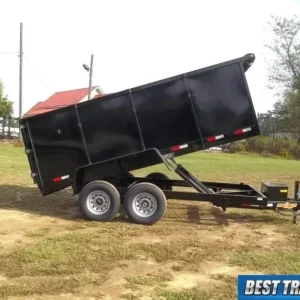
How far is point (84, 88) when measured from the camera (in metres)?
58.7

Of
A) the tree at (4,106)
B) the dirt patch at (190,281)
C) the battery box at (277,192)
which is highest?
the tree at (4,106)

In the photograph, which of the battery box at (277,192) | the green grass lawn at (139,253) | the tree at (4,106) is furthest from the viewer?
the tree at (4,106)

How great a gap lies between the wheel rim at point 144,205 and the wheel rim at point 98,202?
526 millimetres

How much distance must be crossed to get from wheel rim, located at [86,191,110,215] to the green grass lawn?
11.0 inches

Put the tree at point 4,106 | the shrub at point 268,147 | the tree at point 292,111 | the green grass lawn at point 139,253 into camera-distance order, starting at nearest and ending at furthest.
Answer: the green grass lawn at point 139,253 < the shrub at point 268,147 < the tree at point 292,111 < the tree at point 4,106

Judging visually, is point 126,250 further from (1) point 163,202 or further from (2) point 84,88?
(2) point 84,88

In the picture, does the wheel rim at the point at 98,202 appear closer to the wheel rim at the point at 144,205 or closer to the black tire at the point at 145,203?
the black tire at the point at 145,203

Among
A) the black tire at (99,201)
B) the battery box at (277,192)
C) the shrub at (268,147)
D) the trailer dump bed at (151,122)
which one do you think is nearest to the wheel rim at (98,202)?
the black tire at (99,201)

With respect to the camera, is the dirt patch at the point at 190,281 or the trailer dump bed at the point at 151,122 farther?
the trailer dump bed at the point at 151,122

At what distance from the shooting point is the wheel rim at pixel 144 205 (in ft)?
25.0

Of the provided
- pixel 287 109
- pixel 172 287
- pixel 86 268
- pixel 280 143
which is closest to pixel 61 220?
pixel 86 268

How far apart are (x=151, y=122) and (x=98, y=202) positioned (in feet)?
5.82

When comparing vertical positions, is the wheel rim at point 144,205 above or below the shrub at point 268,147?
above

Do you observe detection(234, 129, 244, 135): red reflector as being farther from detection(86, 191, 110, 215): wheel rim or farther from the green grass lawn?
detection(86, 191, 110, 215): wheel rim
